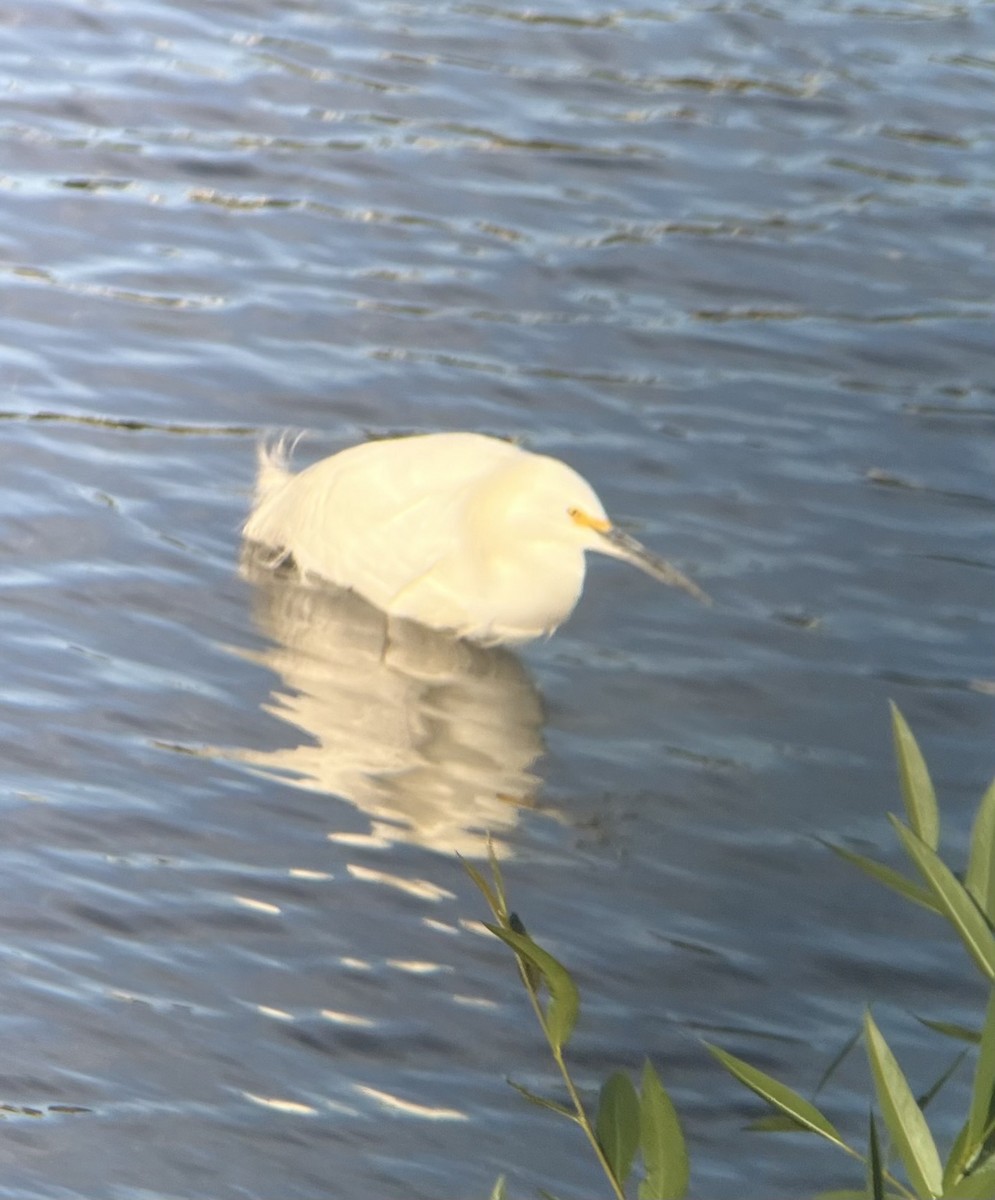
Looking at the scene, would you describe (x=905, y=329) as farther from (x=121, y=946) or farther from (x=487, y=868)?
(x=121, y=946)

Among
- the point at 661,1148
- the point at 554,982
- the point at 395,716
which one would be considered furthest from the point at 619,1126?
the point at 395,716

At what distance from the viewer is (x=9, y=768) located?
458 centimetres

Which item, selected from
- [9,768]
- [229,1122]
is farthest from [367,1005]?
[9,768]

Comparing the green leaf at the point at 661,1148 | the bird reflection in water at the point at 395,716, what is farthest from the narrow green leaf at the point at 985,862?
the bird reflection in water at the point at 395,716

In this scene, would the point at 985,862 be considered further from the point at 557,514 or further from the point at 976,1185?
the point at 557,514

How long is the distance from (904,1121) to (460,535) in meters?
3.95

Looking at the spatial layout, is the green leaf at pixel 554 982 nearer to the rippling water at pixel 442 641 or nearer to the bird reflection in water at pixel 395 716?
the rippling water at pixel 442 641

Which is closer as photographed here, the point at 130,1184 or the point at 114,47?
the point at 130,1184

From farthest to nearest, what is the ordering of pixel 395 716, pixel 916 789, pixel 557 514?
pixel 557 514 < pixel 395 716 < pixel 916 789

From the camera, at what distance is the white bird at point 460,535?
5.30m

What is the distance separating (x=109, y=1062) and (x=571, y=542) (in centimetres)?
213

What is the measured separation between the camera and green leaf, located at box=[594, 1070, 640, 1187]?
1563 millimetres

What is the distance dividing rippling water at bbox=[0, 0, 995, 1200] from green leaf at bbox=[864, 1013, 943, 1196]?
6.47 ft

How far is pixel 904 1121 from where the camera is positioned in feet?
4.88
